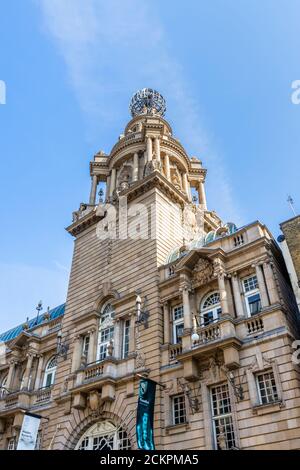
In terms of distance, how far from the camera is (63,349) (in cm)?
3153

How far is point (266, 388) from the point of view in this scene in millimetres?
20422

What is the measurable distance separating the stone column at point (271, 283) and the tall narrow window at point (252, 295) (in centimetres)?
107

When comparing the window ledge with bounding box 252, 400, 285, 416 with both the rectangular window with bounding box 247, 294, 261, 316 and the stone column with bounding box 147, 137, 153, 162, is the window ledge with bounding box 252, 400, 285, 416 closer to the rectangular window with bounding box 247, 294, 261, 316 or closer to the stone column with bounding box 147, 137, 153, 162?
the rectangular window with bounding box 247, 294, 261, 316

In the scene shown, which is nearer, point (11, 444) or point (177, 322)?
point (177, 322)

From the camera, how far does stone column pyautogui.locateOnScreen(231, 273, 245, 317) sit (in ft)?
76.7

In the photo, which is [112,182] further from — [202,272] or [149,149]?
[202,272]

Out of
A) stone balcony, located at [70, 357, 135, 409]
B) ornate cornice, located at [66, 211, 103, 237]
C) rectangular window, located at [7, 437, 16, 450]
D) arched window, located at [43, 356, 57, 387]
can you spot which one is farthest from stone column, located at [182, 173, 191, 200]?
rectangular window, located at [7, 437, 16, 450]

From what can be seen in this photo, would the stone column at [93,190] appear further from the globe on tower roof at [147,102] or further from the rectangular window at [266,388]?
the rectangular window at [266,388]

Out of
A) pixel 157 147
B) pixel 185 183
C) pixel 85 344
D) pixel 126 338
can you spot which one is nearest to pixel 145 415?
pixel 126 338

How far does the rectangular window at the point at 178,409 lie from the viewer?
899 inches

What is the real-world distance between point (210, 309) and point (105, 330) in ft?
27.8

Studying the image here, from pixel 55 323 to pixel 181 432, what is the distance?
1712 cm

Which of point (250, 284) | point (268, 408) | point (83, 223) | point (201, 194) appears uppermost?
point (201, 194)

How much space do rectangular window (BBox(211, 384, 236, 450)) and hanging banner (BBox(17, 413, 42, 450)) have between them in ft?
35.8
